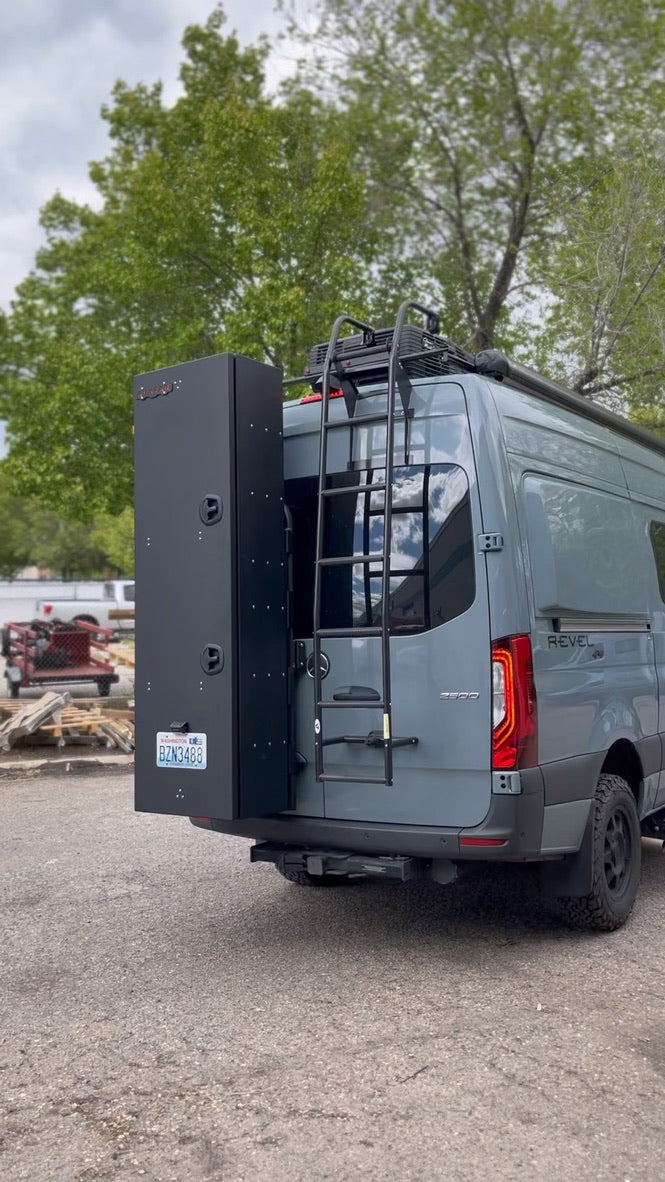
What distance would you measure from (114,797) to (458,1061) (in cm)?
654

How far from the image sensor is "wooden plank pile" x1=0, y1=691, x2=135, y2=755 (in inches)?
480

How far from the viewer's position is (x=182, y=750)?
5.18 metres

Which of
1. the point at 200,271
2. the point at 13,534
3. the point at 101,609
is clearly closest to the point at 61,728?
the point at 200,271

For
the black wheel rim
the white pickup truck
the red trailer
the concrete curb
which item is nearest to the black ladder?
the black wheel rim

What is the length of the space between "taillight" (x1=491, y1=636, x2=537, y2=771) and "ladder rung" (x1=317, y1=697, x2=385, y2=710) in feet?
1.74

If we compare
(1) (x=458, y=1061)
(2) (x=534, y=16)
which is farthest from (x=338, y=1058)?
(2) (x=534, y=16)

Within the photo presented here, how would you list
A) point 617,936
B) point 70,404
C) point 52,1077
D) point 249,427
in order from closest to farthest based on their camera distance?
point 52,1077
point 249,427
point 617,936
point 70,404

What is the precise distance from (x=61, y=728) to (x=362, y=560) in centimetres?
851

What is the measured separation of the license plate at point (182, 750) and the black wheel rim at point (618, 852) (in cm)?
215

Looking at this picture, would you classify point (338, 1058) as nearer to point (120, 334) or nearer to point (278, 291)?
point (278, 291)

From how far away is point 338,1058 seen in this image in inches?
157

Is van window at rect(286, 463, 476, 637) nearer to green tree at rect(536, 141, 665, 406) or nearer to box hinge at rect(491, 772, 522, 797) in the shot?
box hinge at rect(491, 772, 522, 797)

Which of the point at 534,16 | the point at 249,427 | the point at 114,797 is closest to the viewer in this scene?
the point at 249,427

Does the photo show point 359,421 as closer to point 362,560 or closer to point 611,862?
point 362,560
